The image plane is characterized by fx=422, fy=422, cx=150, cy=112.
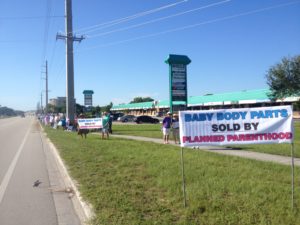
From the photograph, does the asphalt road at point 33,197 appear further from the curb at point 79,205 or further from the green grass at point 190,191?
the green grass at point 190,191

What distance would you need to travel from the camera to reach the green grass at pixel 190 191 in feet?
20.0

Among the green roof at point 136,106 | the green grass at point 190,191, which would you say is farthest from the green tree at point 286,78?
the green roof at point 136,106

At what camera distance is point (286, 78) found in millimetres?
46594

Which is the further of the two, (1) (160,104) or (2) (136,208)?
(1) (160,104)

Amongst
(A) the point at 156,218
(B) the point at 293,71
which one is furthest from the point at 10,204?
(B) the point at 293,71

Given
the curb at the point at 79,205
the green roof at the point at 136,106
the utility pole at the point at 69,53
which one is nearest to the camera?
the curb at the point at 79,205

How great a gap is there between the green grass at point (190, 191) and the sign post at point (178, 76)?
10.2m

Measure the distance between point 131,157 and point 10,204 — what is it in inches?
244

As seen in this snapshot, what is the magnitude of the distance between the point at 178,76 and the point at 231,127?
1585 cm

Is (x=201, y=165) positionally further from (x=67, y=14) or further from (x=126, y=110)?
(x=126, y=110)

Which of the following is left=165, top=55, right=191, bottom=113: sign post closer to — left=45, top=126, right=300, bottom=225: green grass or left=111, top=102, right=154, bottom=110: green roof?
left=45, top=126, right=300, bottom=225: green grass

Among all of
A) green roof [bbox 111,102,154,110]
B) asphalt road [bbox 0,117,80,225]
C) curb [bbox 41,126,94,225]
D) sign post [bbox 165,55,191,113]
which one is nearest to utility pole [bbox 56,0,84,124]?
sign post [bbox 165,55,191,113]

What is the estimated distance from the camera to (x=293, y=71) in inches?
1826

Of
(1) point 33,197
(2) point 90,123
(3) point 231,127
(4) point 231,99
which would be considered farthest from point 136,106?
(3) point 231,127
